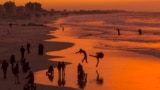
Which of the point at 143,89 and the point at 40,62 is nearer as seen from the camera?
the point at 143,89

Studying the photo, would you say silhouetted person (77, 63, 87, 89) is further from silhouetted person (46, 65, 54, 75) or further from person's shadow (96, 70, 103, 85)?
silhouetted person (46, 65, 54, 75)

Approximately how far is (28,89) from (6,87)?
224 cm

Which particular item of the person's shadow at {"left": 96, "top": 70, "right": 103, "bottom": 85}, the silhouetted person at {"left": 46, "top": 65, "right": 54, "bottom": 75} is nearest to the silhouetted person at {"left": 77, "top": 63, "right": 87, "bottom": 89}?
the person's shadow at {"left": 96, "top": 70, "right": 103, "bottom": 85}

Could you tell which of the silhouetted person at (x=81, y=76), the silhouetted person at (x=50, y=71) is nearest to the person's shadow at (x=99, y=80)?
the silhouetted person at (x=81, y=76)

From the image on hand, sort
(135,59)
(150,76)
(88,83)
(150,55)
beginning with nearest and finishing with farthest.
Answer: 1. (88,83)
2. (150,76)
3. (135,59)
4. (150,55)

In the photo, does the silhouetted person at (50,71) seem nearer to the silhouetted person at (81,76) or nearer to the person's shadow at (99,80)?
the silhouetted person at (81,76)

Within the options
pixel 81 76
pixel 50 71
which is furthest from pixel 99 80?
pixel 50 71

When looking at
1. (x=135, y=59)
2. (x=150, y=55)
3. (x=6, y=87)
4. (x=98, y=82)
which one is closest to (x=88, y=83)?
(x=98, y=82)

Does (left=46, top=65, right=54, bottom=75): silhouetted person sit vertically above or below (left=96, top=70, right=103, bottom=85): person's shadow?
above

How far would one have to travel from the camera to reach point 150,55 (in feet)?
122

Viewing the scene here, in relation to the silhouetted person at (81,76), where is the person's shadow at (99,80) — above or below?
below

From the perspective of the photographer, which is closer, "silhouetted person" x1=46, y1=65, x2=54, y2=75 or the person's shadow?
the person's shadow

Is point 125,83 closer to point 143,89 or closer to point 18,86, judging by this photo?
point 143,89

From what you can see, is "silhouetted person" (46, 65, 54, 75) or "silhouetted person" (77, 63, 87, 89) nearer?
"silhouetted person" (77, 63, 87, 89)
